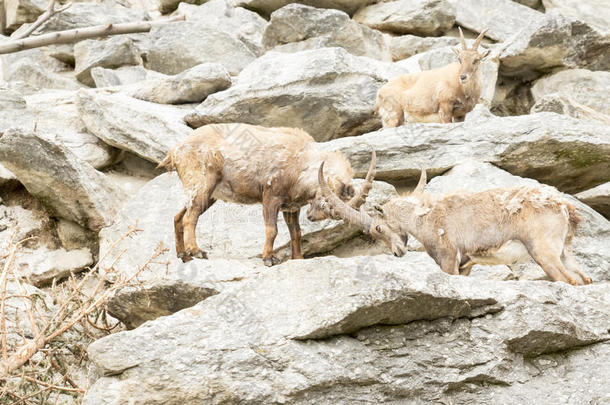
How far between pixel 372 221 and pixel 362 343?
102 inches

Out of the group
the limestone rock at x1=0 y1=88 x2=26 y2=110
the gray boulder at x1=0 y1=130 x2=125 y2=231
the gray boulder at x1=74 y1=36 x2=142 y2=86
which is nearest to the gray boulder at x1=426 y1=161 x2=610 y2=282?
the gray boulder at x1=0 y1=130 x2=125 y2=231

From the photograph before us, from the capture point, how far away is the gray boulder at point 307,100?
38.8ft

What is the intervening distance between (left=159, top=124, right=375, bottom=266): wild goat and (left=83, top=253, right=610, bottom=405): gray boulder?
255cm

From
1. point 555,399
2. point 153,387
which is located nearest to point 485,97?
point 555,399

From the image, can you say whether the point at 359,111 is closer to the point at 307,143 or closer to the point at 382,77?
the point at 382,77

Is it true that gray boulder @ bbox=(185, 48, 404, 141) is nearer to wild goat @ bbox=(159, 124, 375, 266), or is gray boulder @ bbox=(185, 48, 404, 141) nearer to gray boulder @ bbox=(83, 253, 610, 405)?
wild goat @ bbox=(159, 124, 375, 266)

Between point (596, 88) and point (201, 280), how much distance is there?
9.56 m

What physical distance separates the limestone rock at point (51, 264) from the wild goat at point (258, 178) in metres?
2.02

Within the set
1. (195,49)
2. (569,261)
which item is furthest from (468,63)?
(195,49)

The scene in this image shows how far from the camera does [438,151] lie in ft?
33.4

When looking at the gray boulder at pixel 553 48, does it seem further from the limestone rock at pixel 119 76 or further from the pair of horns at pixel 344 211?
the limestone rock at pixel 119 76

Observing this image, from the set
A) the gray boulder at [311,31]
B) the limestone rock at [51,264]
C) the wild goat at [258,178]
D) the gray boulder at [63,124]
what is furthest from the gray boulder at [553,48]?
the limestone rock at [51,264]

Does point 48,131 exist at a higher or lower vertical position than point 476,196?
lower

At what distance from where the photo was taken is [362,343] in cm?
583
